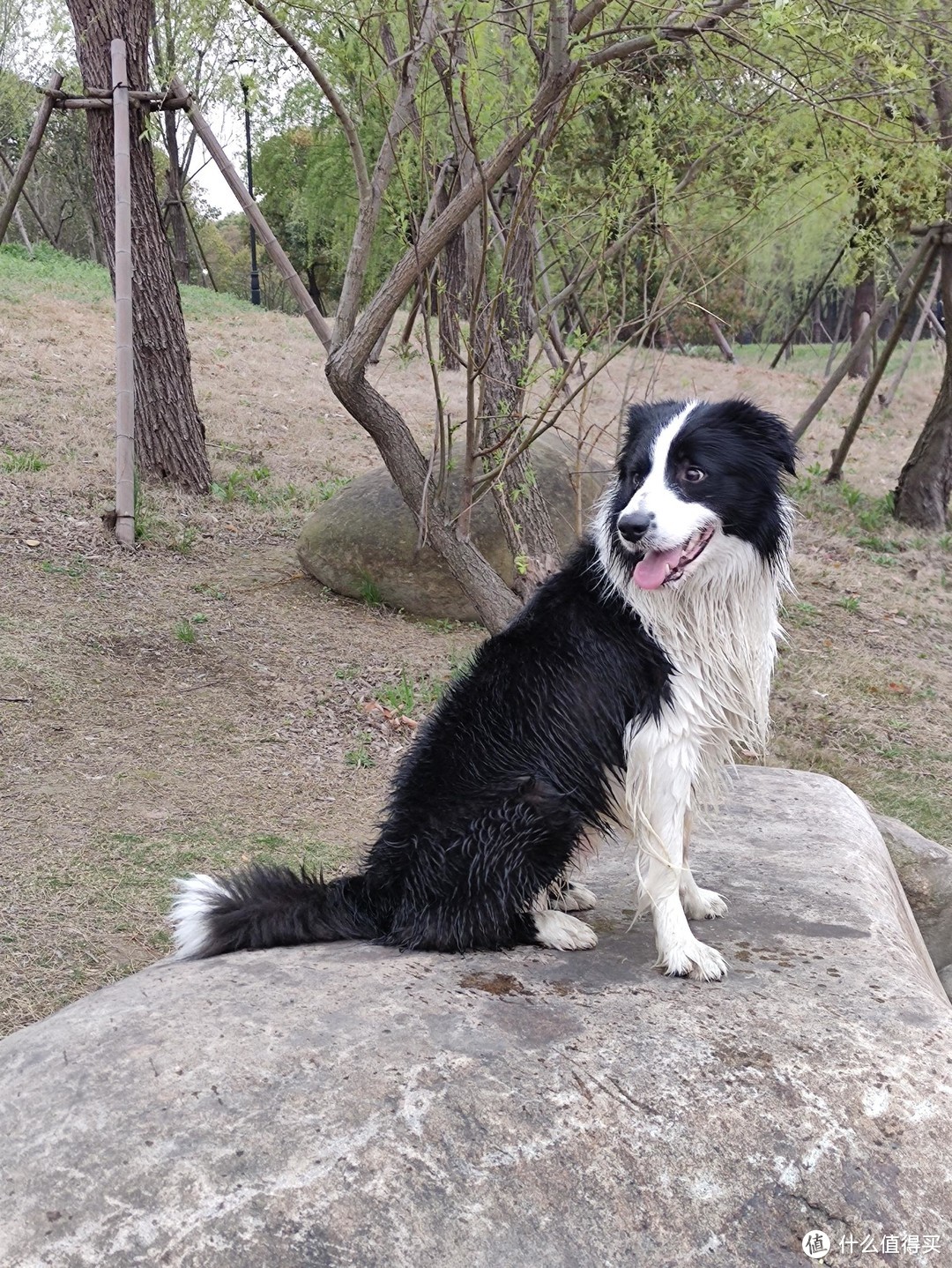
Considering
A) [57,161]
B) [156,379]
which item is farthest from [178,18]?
[57,161]

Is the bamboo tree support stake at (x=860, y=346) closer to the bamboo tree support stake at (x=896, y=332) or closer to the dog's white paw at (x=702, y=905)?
the bamboo tree support stake at (x=896, y=332)

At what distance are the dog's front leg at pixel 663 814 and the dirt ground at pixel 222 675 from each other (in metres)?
2.11

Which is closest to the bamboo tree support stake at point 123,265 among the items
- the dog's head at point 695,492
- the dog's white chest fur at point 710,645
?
the dog's head at point 695,492

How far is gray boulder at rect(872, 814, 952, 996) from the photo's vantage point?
5.12 meters

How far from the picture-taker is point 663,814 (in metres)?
3.12

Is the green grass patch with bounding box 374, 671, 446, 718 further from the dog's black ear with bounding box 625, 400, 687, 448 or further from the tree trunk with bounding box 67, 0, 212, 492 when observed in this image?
the tree trunk with bounding box 67, 0, 212, 492

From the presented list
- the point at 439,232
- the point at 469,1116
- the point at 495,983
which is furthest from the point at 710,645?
the point at 439,232

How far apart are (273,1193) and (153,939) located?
2.42 m

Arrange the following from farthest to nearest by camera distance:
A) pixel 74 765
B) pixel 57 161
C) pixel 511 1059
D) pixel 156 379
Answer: pixel 57 161 → pixel 156 379 → pixel 74 765 → pixel 511 1059

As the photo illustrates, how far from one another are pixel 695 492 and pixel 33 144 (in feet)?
24.7

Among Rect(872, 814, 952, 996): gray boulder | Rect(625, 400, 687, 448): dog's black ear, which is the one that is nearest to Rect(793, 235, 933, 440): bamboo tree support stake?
Rect(872, 814, 952, 996): gray boulder

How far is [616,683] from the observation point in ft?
10.4

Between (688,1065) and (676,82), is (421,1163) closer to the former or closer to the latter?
(688,1065)

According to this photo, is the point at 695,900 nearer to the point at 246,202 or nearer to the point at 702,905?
the point at 702,905
